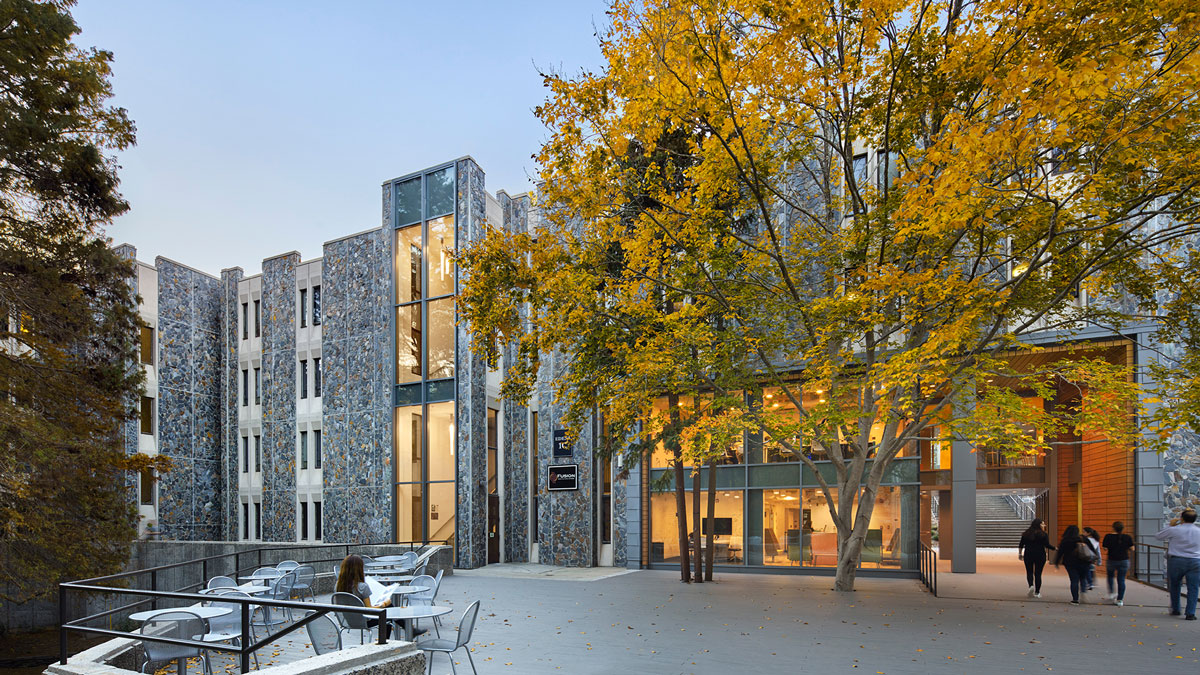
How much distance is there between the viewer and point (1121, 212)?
10.4 meters

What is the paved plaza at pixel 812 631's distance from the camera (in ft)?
28.6

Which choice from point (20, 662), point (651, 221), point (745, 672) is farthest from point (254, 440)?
point (745, 672)

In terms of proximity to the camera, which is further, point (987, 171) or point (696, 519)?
point (696, 519)

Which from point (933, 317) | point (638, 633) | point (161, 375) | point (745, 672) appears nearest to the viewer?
point (745, 672)

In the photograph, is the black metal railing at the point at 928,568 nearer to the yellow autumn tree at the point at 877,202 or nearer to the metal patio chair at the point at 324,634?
the yellow autumn tree at the point at 877,202

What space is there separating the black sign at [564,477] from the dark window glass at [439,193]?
9907 millimetres

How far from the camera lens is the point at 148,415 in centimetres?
3038

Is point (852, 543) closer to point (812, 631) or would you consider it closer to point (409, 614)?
point (812, 631)

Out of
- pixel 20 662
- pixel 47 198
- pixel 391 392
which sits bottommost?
pixel 20 662

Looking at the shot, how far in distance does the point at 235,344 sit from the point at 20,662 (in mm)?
17564

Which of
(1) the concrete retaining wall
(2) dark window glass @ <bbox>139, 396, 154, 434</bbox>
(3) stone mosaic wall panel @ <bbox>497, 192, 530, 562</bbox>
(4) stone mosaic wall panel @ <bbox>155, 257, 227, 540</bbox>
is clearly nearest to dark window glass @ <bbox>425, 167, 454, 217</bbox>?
(3) stone mosaic wall panel @ <bbox>497, 192, 530, 562</bbox>

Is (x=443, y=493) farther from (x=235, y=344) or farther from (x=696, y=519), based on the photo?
(x=235, y=344)

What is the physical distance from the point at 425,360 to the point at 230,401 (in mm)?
13237

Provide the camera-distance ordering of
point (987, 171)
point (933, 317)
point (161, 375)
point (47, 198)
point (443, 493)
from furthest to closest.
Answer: point (161, 375)
point (443, 493)
point (47, 198)
point (933, 317)
point (987, 171)
